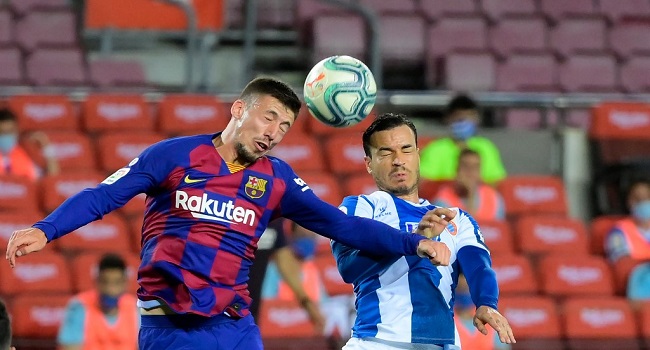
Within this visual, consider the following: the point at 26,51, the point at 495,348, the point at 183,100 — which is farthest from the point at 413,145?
the point at 26,51

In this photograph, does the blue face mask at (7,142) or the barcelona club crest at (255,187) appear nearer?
the barcelona club crest at (255,187)

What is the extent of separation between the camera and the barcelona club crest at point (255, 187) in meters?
4.53

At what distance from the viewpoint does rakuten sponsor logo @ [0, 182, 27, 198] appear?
8.50m

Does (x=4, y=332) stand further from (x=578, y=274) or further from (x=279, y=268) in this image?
(x=578, y=274)

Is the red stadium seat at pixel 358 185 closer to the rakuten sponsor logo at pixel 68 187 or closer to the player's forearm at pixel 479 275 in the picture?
the rakuten sponsor logo at pixel 68 187

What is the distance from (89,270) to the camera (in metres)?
7.95

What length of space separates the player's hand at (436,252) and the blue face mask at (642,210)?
4646mm

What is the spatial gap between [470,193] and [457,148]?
51 cm

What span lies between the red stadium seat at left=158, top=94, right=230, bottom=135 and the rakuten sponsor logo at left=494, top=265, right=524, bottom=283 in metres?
2.33

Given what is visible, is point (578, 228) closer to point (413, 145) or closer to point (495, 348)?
point (495, 348)

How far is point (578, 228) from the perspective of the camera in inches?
355

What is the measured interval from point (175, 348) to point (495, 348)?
3.67m

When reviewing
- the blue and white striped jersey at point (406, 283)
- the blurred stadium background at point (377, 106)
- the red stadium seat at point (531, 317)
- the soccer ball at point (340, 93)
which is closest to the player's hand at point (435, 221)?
the blue and white striped jersey at point (406, 283)

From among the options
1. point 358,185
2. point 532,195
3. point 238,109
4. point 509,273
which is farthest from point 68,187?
point 238,109
